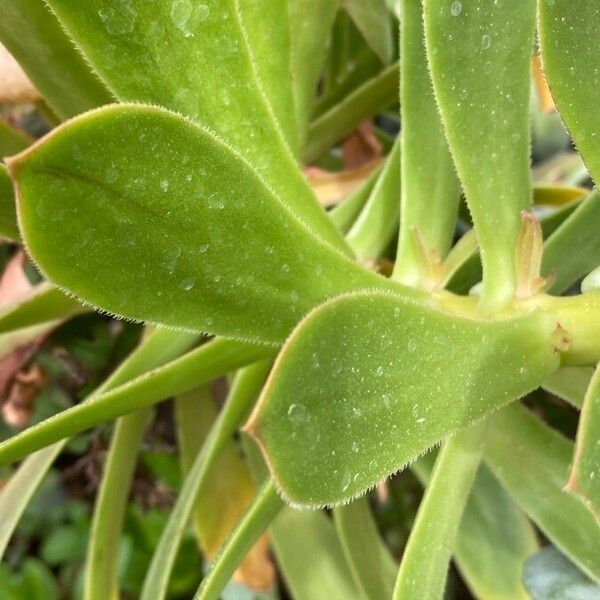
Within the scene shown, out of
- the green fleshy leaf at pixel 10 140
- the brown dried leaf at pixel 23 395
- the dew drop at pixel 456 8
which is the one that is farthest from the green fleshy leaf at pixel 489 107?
the brown dried leaf at pixel 23 395

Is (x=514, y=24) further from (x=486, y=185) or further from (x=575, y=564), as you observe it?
(x=575, y=564)

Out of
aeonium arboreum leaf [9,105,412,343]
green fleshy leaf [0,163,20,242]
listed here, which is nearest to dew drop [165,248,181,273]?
aeonium arboreum leaf [9,105,412,343]

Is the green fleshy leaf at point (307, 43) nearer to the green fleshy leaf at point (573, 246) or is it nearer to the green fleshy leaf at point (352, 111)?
the green fleshy leaf at point (352, 111)

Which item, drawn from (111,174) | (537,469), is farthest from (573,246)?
(111,174)

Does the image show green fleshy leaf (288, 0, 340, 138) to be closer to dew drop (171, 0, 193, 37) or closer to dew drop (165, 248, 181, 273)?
dew drop (171, 0, 193, 37)

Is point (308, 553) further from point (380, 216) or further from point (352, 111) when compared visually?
point (352, 111)

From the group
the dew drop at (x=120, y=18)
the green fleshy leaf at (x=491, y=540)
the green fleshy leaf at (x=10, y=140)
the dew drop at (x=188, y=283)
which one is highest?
the dew drop at (x=120, y=18)
